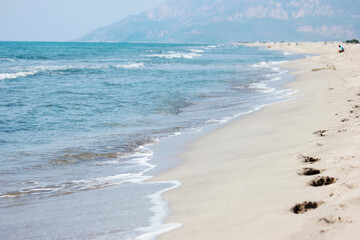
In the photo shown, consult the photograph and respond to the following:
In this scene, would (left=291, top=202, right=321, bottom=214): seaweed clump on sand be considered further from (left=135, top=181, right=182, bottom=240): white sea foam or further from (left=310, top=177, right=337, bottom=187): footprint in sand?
(left=135, top=181, right=182, bottom=240): white sea foam

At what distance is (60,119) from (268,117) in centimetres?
607

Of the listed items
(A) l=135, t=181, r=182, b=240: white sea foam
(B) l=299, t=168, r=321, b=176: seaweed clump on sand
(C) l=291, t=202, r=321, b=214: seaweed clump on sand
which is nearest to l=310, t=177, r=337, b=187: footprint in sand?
(B) l=299, t=168, r=321, b=176: seaweed clump on sand

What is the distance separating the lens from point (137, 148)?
344 inches

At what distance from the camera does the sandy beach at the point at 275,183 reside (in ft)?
11.0

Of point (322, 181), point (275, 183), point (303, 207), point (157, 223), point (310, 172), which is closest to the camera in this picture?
point (303, 207)

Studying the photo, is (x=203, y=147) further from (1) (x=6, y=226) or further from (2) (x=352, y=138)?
(1) (x=6, y=226)

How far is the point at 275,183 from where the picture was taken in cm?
469

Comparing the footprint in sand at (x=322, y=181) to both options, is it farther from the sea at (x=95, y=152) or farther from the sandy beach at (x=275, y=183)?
the sea at (x=95, y=152)

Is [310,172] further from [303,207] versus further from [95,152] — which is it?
[95,152]

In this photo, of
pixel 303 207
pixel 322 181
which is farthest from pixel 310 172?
pixel 303 207

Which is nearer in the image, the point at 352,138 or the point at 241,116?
the point at 352,138

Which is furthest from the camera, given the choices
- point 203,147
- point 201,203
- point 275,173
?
point 203,147

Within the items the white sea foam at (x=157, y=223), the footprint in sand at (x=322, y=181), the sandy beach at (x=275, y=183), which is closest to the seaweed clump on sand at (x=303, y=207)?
the sandy beach at (x=275, y=183)

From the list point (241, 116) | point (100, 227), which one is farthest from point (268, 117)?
point (100, 227)
